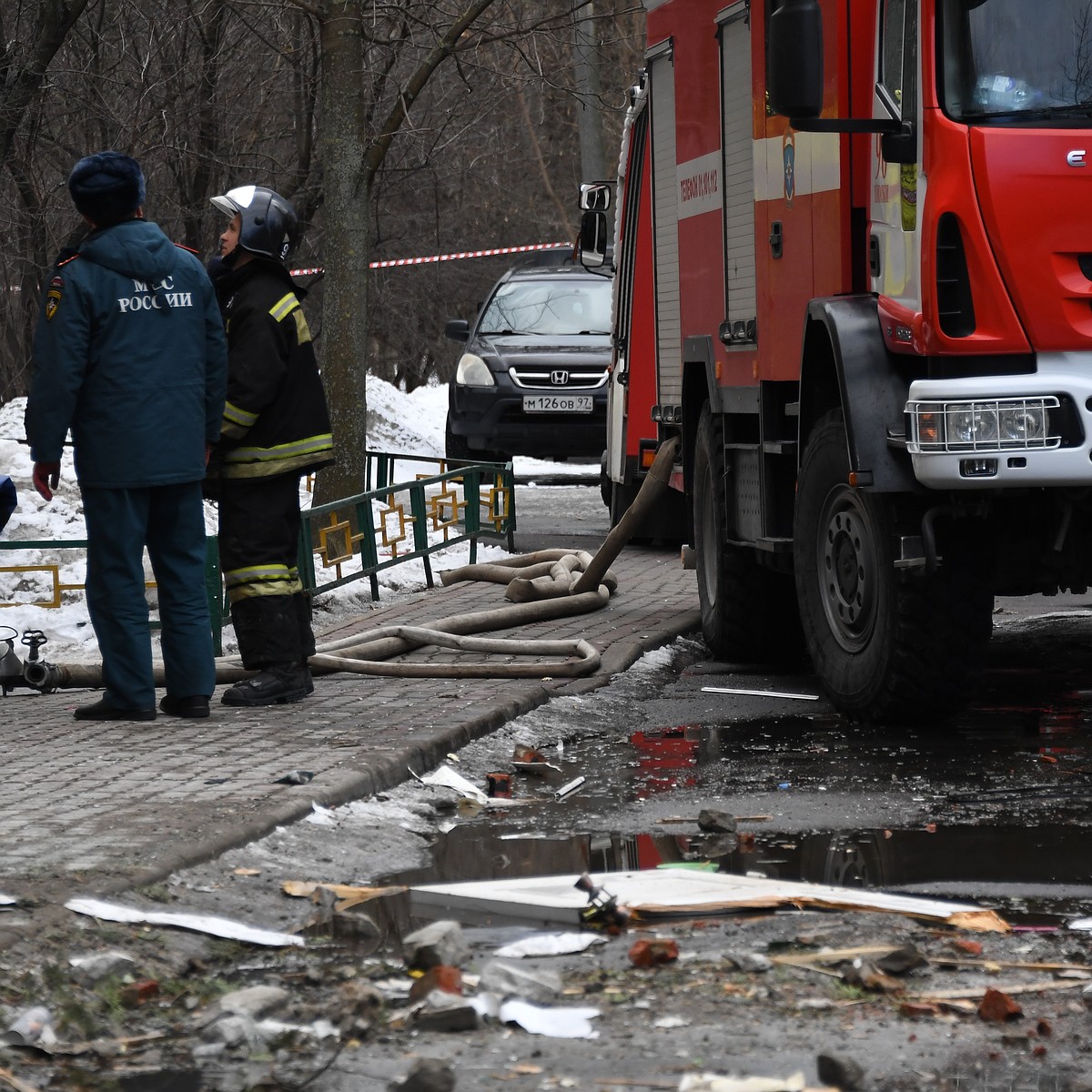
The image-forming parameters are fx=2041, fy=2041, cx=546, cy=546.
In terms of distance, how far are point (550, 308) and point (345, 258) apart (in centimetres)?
445

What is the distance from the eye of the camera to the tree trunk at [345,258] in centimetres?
1391

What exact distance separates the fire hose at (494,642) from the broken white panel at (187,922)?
341cm

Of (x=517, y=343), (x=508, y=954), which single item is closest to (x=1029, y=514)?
(x=508, y=954)

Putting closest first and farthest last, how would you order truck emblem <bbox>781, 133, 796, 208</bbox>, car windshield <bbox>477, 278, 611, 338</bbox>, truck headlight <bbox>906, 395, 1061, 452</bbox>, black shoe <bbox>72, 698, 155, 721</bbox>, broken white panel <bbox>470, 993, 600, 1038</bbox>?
broken white panel <bbox>470, 993, 600, 1038</bbox>, truck headlight <bbox>906, 395, 1061, 452</bbox>, black shoe <bbox>72, 698, 155, 721</bbox>, truck emblem <bbox>781, 133, 796, 208</bbox>, car windshield <bbox>477, 278, 611, 338</bbox>

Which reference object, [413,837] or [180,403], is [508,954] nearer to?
[413,837]

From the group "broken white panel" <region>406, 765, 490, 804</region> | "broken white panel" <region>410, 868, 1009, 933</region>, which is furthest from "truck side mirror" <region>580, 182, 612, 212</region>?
"broken white panel" <region>410, 868, 1009, 933</region>

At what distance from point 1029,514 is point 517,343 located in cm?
1115

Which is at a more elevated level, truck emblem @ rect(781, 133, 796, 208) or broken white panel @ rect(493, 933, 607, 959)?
truck emblem @ rect(781, 133, 796, 208)

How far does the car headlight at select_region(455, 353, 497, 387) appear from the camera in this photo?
1747 centimetres

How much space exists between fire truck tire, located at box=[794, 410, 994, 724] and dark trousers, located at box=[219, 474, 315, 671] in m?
1.93

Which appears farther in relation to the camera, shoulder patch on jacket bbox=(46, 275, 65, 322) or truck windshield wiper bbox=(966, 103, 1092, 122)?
shoulder patch on jacket bbox=(46, 275, 65, 322)

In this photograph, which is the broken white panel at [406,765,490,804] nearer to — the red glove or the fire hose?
the red glove

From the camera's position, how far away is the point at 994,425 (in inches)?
248

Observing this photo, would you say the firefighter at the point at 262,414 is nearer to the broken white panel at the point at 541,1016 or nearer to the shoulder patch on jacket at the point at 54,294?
the shoulder patch on jacket at the point at 54,294
